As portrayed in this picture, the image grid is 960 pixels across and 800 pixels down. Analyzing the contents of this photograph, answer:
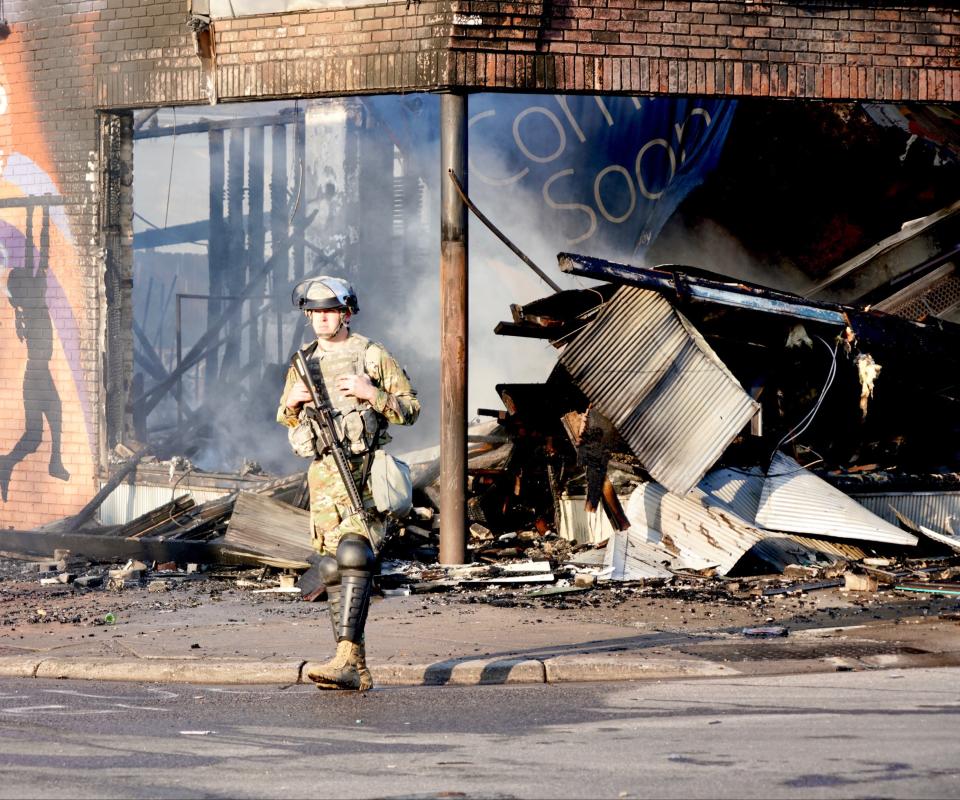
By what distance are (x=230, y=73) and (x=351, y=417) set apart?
5.51 metres

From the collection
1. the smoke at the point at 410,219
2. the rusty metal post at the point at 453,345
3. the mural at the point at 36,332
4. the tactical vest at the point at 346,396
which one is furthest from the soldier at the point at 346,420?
the smoke at the point at 410,219

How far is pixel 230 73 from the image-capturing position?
438 inches

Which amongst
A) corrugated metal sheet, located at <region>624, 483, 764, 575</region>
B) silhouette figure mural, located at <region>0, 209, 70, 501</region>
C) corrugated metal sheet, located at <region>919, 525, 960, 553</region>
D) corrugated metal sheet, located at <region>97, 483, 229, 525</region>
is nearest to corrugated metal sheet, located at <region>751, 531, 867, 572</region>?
corrugated metal sheet, located at <region>624, 483, 764, 575</region>

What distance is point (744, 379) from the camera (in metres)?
10.8

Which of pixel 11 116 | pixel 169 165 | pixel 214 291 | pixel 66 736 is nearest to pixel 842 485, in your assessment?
pixel 66 736

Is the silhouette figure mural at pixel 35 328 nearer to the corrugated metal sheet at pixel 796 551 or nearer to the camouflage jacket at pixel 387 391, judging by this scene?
the corrugated metal sheet at pixel 796 551

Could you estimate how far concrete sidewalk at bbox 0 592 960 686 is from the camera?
22.0ft

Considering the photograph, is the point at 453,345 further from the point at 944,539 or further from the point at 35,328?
the point at 35,328

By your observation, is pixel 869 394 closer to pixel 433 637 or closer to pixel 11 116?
pixel 433 637

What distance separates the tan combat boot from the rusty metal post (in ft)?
12.3

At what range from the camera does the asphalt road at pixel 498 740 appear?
4.37 m

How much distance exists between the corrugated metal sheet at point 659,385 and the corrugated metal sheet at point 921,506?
153cm

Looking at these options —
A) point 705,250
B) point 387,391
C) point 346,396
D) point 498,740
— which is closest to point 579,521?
point 387,391

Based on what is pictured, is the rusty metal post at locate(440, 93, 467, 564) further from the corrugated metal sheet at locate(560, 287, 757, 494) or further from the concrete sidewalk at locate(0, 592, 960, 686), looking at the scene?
the concrete sidewalk at locate(0, 592, 960, 686)
